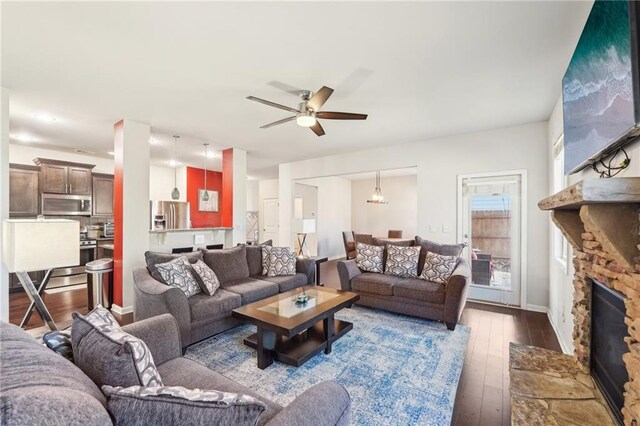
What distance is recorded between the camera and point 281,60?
2.45m

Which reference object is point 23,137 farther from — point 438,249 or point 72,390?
point 438,249

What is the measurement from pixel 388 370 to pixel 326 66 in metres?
2.73

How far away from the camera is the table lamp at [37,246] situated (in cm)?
203

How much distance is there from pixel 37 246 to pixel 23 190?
441 centimetres

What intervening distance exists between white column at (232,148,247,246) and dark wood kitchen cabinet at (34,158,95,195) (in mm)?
3099

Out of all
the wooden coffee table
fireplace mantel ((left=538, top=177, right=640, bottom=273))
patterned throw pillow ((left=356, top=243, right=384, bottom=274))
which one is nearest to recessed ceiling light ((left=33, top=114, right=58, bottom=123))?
the wooden coffee table

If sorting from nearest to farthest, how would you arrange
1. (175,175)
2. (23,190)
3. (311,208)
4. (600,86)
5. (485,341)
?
(600,86) → (485,341) → (23,190) → (175,175) → (311,208)

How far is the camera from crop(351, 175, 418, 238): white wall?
8.91m

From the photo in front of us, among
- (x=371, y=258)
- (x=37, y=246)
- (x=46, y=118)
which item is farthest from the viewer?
(x=371, y=258)

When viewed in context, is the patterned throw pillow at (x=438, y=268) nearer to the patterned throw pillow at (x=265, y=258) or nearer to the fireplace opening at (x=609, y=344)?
the fireplace opening at (x=609, y=344)

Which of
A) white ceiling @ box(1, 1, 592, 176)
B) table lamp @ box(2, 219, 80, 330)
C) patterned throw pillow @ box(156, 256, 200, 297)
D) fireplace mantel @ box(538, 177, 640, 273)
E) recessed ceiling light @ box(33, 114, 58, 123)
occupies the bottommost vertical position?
patterned throw pillow @ box(156, 256, 200, 297)

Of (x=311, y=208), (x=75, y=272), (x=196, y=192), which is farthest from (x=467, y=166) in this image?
(x=75, y=272)

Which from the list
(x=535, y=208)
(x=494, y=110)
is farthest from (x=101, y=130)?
(x=535, y=208)

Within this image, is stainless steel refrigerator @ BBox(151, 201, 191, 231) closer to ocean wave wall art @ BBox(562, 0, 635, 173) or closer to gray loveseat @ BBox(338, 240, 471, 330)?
gray loveseat @ BBox(338, 240, 471, 330)
